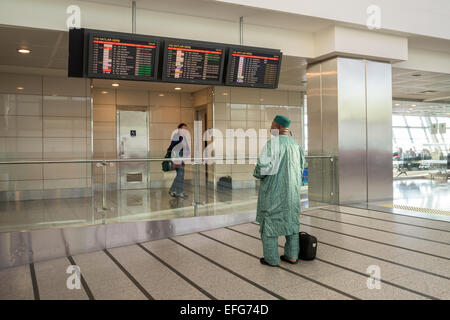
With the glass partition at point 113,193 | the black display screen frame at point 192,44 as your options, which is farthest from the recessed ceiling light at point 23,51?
the black display screen frame at point 192,44

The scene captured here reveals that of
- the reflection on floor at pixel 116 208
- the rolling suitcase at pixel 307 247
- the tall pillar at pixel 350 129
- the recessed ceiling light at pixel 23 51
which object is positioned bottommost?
the rolling suitcase at pixel 307 247

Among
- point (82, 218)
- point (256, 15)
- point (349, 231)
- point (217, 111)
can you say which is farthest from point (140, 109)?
point (349, 231)

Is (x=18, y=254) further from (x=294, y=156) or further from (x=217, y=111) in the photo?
(x=217, y=111)

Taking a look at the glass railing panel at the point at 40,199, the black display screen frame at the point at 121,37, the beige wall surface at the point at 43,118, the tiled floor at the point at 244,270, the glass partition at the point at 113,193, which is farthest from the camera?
the beige wall surface at the point at 43,118

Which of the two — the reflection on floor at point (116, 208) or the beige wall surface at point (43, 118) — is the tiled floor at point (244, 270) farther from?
the beige wall surface at point (43, 118)

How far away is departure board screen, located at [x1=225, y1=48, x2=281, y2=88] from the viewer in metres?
6.30

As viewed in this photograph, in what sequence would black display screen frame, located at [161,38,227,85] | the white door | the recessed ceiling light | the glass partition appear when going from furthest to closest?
the white door, the recessed ceiling light, black display screen frame, located at [161,38,227,85], the glass partition

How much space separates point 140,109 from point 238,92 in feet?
8.85

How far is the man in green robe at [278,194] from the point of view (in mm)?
3965

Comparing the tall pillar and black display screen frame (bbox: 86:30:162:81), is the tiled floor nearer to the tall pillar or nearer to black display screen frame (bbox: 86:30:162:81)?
the tall pillar

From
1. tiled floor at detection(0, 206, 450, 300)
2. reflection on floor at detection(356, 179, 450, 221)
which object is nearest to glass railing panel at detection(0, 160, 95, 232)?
tiled floor at detection(0, 206, 450, 300)

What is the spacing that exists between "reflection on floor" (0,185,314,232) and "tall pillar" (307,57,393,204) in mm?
2047

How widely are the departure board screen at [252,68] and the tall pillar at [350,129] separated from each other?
4.86 ft

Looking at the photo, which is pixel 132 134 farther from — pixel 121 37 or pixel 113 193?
pixel 113 193
